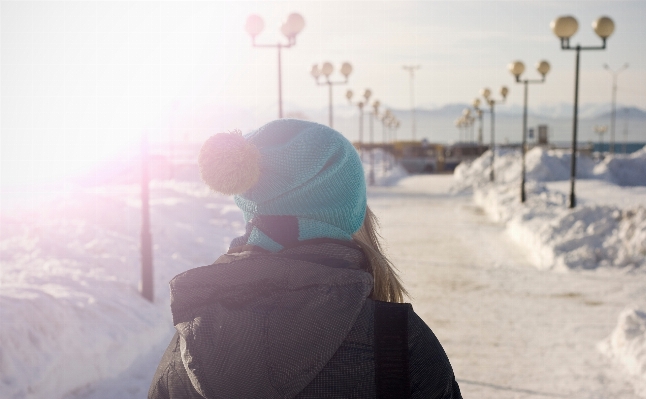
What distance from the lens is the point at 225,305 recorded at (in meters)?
1.49

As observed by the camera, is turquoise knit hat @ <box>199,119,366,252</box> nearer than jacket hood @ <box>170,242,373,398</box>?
No

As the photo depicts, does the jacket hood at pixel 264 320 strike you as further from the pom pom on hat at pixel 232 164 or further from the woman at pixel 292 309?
the pom pom on hat at pixel 232 164

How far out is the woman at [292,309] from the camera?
1.40m

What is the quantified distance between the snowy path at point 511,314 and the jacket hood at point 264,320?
460 cm

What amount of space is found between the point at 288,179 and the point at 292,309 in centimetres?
34

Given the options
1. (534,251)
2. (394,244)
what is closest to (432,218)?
(394,244)

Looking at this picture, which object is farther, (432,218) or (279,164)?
(432,218)

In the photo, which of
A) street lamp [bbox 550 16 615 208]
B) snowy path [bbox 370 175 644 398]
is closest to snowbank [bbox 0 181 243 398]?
snowy path [bbox 370 175 644 398]

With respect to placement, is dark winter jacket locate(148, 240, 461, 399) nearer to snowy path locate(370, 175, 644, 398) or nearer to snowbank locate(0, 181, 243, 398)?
snowbank locate(0, 181, 243, 398)

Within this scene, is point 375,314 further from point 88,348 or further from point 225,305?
point 88,348

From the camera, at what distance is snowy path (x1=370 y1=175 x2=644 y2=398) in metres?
5.87

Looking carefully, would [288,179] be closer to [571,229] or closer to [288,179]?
[288,179]

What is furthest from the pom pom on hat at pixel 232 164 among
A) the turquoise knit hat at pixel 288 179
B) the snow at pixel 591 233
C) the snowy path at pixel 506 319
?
the snow at pixel 591 233

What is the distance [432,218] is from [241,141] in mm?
16989
